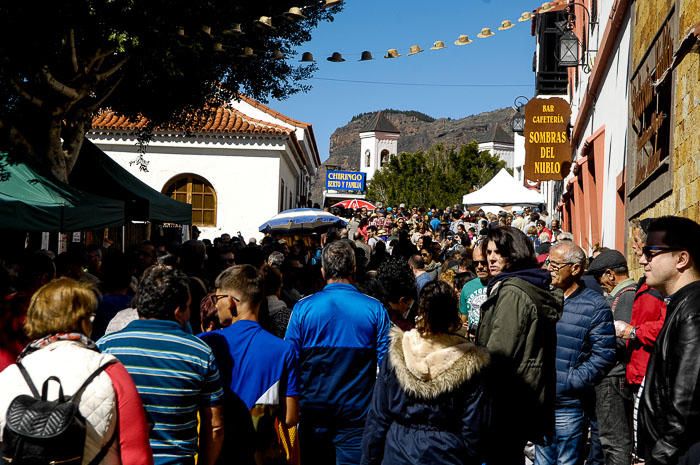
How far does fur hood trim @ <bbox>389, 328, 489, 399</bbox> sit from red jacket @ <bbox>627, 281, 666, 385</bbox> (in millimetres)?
2106

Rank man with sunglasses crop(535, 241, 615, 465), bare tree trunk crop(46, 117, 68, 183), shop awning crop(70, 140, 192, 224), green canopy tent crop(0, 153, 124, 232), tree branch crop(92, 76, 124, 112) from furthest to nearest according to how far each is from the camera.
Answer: shop awning crop(70, 140, 192, 224)
tree branch crop(92, 76, 124, 112)
bare tree trunk crop(46, 117, 68, 183)
green canopy tent crop(0, 153, 124, 232)
man with sunglasses crop(535, 241, 615, 465)

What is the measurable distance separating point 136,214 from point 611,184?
7918 millimetres

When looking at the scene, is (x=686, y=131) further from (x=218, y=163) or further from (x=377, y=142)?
(x=377, y=142)

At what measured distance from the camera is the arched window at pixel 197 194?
30156 mm

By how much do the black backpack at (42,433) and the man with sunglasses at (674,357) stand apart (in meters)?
2.24

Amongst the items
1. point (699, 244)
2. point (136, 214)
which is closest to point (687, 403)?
point (699, 244)

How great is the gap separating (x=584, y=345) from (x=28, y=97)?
28.9 feet

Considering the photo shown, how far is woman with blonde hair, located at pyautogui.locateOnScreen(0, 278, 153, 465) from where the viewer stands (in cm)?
331

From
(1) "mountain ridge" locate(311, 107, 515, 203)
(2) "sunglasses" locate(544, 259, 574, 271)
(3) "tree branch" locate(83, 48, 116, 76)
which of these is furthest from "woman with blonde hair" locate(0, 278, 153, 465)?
(1) "mountain ridge" locate(311, 107, 515, 203)

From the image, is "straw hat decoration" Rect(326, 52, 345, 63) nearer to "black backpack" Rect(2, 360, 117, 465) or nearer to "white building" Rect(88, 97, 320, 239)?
"black backpack" Rect(2, 360, 117, 465)

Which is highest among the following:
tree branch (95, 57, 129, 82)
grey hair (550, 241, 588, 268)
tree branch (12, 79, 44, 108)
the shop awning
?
tree branch (95, 57, 129, 82)

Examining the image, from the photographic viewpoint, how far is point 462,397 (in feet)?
12.9

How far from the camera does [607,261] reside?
7.75 metres

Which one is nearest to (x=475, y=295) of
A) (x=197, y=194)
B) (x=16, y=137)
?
(x=16, y=137)
